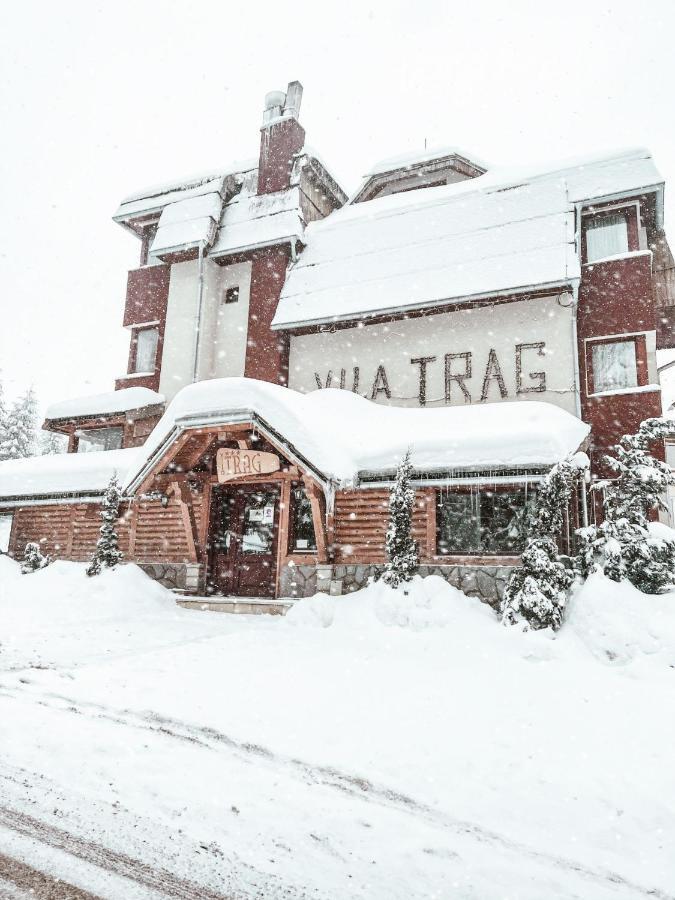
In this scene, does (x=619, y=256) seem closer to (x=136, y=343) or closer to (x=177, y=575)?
(x=177, y=575)

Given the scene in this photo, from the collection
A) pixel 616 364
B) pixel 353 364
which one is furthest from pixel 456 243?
pixel 616 364

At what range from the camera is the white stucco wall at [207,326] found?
17219mm

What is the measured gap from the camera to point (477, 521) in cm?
1150

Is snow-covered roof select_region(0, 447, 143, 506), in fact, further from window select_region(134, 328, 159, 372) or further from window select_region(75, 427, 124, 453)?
window select_region(134, 328, 159, 372)

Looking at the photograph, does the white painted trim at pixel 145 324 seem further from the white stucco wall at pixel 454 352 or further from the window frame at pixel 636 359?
the window frame at pixel 636 359

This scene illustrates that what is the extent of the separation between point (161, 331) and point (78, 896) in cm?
1722

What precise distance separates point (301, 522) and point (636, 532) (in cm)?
674

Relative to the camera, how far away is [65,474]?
50.7ft

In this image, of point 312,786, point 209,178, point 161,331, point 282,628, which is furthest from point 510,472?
point 209,178

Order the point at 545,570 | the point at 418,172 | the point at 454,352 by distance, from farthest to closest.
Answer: the point at 418,172 < the point at 454,352 < the point at 545,570

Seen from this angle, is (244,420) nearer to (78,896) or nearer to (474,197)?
(78,896)

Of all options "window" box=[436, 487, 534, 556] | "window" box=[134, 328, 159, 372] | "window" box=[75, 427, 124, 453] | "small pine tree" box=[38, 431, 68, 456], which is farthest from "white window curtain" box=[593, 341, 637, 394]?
"small pine tree" box=[38, 431, 68, 456]

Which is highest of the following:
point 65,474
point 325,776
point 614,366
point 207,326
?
point 207,326

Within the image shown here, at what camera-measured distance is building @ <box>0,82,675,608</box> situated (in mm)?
11117
